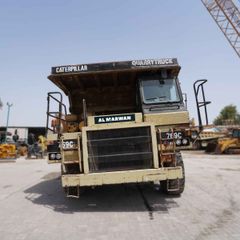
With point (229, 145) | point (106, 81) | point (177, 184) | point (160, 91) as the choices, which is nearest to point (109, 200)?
point (177, 184)

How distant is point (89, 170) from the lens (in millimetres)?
7852

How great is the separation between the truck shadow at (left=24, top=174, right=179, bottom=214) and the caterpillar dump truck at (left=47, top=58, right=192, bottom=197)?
1.15 ft

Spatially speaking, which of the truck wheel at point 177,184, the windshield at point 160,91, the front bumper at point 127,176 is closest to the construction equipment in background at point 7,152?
the windshield at point 160,91

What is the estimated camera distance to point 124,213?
739 centimetres

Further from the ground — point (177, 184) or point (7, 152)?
point (7, 152)

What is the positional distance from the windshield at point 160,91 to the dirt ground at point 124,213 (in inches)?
92.1

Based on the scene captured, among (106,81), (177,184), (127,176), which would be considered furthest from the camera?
(106,81)

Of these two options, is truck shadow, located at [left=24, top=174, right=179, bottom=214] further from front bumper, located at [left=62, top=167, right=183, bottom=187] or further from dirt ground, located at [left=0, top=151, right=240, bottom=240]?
front bumper, located at [left=62, top=167, right=183, bottom=187]

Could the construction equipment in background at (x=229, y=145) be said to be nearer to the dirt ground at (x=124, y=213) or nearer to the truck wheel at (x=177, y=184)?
the dirt ground at (x=124, y=213)

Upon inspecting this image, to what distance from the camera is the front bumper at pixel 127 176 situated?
7.58 m

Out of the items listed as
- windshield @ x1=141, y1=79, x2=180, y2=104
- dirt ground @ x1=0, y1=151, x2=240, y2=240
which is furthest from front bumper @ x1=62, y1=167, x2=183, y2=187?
→ windshield @ x1=141, y1=79, x2=180, y2=104

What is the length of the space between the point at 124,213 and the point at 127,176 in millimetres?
728

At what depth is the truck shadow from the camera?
792cm

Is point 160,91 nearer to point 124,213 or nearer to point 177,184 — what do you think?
point 177,184
